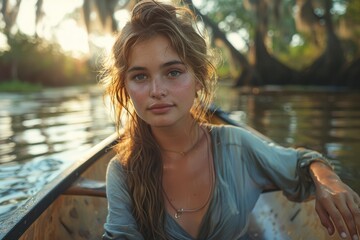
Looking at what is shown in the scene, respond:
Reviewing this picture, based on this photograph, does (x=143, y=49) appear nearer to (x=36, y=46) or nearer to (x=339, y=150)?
(x=339, y=150)

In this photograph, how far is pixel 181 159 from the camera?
175 centimetres

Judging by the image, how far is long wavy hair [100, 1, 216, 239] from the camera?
1.55m

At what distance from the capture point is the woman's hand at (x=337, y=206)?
1.39 m

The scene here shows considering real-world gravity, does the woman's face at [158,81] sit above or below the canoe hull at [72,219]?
above

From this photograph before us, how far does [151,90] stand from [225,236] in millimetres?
600

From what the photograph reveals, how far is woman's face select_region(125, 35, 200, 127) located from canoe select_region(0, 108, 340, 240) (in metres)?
0.62

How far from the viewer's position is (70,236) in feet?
7.30

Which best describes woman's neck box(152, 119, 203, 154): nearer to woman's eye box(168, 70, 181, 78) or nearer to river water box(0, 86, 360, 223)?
woman's eye box(168, 70, 181, 78)

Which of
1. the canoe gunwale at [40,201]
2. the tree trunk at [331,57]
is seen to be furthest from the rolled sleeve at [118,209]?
the tree trunk at [331,57]

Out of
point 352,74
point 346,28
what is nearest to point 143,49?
point 352,74

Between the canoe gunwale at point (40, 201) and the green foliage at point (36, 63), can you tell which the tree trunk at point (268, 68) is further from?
the canoe gunwale at point (40, 201)

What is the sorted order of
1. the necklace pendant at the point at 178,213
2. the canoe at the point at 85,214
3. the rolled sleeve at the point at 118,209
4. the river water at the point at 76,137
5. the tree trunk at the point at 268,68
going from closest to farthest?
the rolled sleeve at the point at 118,209
the necklace pendant at the point at 178,213
the canoe at the point at 85,214
the river water at the point at 76,137
the tree trunk at the point at 268,68

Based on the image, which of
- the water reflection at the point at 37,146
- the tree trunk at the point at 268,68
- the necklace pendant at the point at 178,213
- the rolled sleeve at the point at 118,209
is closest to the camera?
the rolled sleeve at the point at 118,209

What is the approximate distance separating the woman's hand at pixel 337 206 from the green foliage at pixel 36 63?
2923 centimetres
